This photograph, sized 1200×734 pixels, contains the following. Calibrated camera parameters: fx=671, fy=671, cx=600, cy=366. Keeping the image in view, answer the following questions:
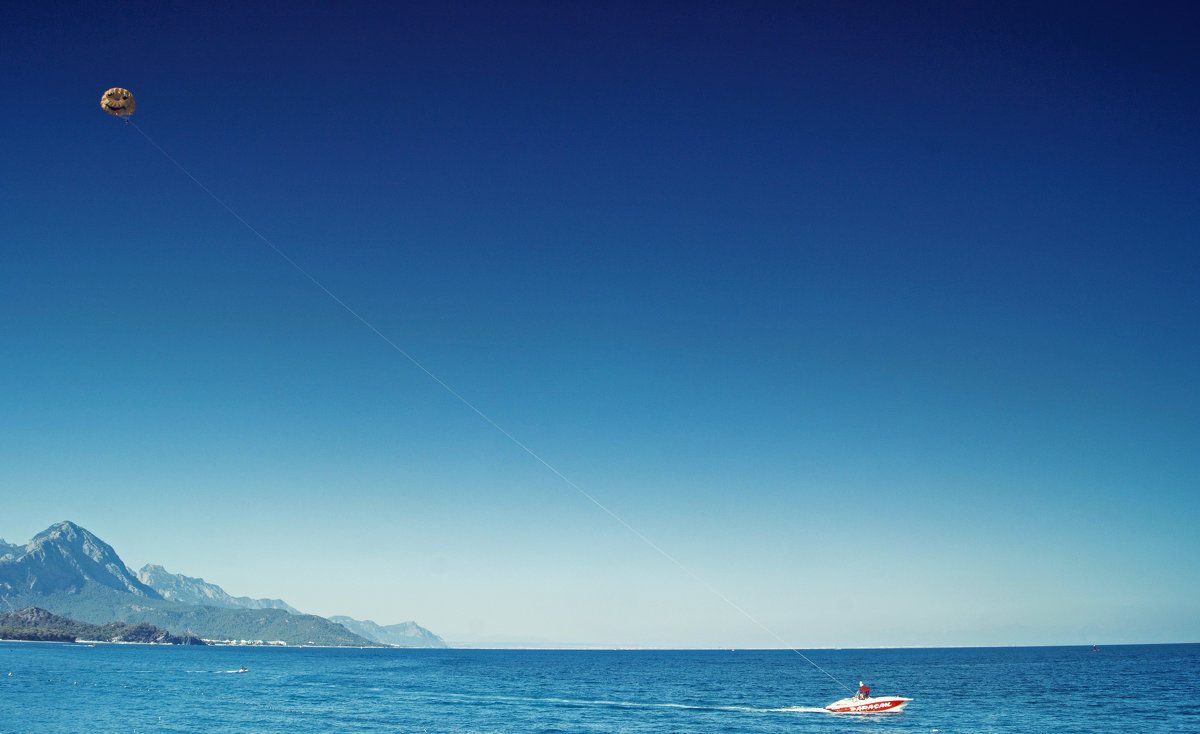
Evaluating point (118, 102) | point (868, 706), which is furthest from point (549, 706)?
point (118, 102)

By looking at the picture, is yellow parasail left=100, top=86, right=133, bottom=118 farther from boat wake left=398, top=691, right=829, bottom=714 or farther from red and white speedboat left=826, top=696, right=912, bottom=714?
red and white speedboat left=826, top=696, right=912, bottom=714

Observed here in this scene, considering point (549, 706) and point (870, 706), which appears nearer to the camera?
point (870, 706)

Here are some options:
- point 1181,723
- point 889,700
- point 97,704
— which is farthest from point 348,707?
point 1181,723

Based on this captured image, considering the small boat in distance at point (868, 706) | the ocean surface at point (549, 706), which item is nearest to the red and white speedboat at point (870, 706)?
the small boat in distance at point (868, 706)

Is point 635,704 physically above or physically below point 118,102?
below

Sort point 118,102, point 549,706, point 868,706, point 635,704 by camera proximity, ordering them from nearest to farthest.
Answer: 1. point 118,102
2. point 868,706
3. point 549,706
4. point 635,704

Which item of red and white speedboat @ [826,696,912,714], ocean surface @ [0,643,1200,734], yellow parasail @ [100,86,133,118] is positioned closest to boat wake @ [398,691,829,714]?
ocean surface @ [0,643,1200,734]

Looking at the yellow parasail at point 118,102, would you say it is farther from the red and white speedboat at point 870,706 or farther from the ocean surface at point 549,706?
the red and white speedboat at point 870,706

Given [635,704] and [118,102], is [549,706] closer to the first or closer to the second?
[635,704]

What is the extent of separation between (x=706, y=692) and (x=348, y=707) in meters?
44.4

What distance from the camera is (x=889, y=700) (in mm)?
59438

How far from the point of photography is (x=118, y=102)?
26688 mm

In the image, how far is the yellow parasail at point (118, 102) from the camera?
26469 mm

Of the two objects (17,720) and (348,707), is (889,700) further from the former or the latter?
(17,720)
